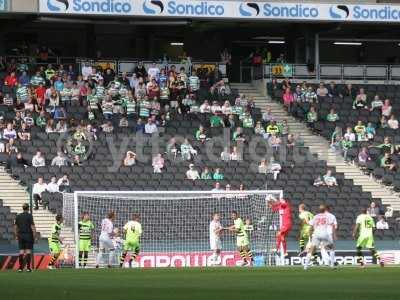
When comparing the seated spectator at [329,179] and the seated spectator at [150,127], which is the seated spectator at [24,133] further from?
the seated spectator at [329,179]

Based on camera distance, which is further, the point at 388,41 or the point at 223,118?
the point at 388,41

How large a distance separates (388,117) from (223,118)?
21.6 ft

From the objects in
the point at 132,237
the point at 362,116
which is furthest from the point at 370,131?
the point at 132,237

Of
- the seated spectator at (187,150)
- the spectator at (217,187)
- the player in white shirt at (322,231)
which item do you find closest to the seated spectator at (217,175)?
the spectator at (217,187)

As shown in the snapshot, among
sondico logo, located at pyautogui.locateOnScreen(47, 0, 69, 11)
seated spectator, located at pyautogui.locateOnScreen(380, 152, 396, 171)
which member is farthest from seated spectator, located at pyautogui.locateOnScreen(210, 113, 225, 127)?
sondico logo, located at pyautogui.locateOnScreen(47, 0, 69, 11)

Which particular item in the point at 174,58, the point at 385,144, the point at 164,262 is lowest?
the point at 164,262

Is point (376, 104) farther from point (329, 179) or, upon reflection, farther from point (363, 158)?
point (329, 179)

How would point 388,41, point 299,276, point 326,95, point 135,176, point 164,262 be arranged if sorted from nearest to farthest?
point 299,276 → point 164,262 → point 135,176 → point 326,95 → point 388,41

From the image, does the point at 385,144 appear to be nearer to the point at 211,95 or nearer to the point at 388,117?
the point at 388,117

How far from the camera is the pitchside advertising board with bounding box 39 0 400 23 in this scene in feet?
146

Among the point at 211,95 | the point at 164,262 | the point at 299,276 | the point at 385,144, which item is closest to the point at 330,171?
the point at 385,144

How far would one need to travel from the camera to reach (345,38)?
53062 mm

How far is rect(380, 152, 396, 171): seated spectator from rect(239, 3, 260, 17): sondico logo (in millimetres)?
7201

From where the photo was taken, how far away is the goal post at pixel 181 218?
36281 millimetres
